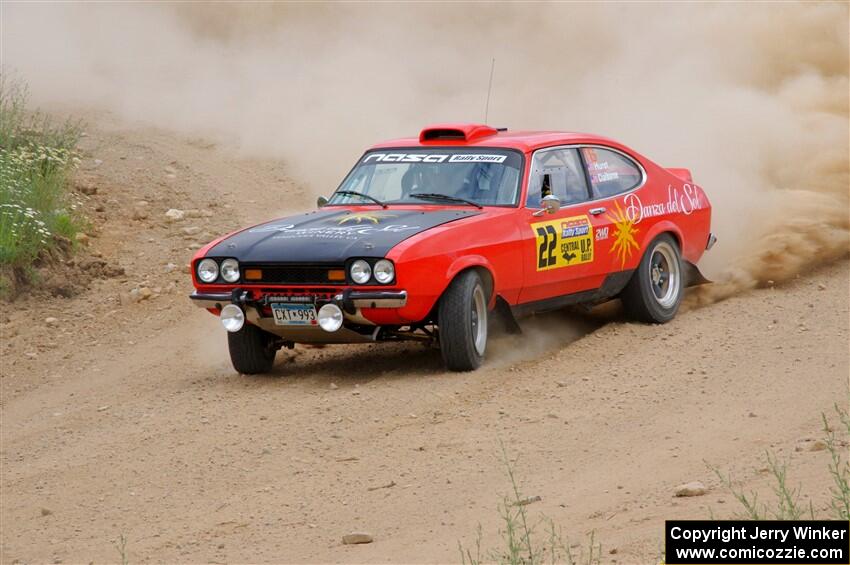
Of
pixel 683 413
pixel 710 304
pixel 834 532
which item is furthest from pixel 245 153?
pixel 834 532

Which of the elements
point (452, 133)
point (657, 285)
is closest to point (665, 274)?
point (657, 285)

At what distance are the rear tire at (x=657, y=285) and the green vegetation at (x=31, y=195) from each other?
568 cm

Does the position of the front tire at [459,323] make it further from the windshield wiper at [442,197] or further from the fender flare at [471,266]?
the windshield wiper at [442,197]

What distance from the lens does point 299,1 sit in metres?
23.6

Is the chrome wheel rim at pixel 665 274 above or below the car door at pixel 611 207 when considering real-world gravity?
below

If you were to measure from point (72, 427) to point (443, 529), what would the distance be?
12.1 ft

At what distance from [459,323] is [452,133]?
1903mm

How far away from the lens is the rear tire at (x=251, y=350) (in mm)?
9508

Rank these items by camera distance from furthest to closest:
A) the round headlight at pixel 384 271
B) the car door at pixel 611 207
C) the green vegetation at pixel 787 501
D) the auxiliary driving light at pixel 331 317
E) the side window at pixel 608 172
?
the side window at pixel 608 172 → the car door at pixel 611 207 → the auxiliary driving light at pixel 331 317 → the round headlight at pixel 384 271 → the green vegetation at pixel 787 501

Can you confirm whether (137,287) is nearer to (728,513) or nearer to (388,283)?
(388,283)

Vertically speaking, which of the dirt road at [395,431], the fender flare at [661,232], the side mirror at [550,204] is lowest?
the dirt road at [395,431]

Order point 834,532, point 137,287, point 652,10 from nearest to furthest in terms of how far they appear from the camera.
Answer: point 834,532 → point 137,287 → point 652,10

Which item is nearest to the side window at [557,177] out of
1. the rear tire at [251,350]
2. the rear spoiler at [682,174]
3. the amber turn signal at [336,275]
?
the rear spoiler at [682,174]

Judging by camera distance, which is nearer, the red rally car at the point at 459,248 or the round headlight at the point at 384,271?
the round headlight at the point at 384,271
